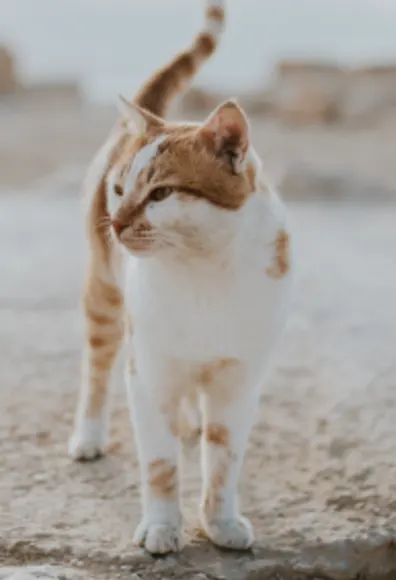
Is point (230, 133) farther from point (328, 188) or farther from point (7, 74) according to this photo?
point (7, 74)

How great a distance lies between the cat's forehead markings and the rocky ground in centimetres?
43

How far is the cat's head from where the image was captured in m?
0.88

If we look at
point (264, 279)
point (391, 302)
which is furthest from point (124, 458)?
point (391, 302)

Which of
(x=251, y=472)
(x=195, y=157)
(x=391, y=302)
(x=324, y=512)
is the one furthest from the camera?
(x=391, y=302)

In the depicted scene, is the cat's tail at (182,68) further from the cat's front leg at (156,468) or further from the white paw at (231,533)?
the white paw at (231,533)

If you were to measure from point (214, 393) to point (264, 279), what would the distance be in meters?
0.16

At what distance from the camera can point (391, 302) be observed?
2232mm

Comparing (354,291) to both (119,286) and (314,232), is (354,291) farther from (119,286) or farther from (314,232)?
(119,286)

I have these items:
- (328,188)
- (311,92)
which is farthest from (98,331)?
(311,92)

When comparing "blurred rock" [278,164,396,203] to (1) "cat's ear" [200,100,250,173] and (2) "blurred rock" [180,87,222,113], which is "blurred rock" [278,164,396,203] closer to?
(2) "blurred rock" [180,87,222,113]

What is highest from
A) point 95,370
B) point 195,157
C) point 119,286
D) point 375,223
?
point 195,157

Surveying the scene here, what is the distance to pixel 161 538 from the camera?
1050 millimetres

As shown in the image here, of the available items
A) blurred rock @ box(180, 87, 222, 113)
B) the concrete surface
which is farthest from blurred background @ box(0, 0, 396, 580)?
blurred rock @ box(180, 87, 222, 113)

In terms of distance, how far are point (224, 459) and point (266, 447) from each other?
0.32 metres
